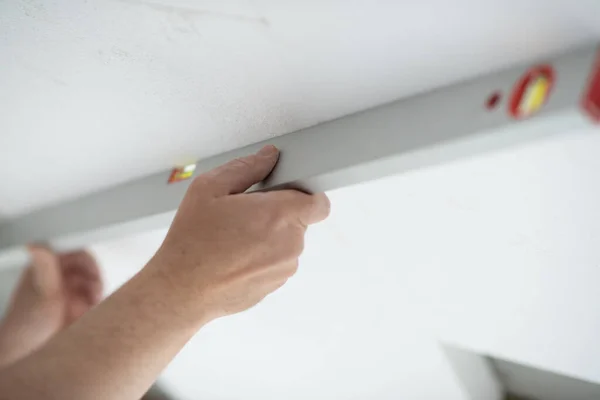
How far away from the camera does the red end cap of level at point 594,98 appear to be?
0.47 meters

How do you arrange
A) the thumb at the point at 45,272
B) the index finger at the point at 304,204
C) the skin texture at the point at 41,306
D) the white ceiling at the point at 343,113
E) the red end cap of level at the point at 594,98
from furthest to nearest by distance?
the skin texture at the point at 41,306, the thumb at the point at 45,272, the index finger at the point at 304,204, the white ceiling at the point at 343,113, the red end cap of level at the point at 594,98

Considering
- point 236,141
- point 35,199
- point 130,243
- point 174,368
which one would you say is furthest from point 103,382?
point 174,368

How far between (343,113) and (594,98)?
1.01 ft

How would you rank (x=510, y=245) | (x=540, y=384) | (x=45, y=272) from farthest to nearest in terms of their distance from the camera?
(x=540, y=384) < (x=45, y=272) < (x=510, y=245)

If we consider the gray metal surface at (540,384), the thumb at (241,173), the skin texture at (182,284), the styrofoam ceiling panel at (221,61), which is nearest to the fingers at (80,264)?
the styrofoam ceiling panel at (221,61)

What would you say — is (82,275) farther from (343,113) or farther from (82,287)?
(343,113)

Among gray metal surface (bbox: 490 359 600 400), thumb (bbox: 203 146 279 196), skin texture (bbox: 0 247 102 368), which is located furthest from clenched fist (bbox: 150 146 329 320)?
gray metal surface (bbox: 490 359 600 400)

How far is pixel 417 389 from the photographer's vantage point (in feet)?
4.24

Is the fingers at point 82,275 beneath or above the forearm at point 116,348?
above

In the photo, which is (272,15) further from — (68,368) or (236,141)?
(68,368)

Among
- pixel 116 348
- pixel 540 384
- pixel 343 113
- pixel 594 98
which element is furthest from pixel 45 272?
pixel 540 384

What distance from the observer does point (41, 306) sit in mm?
1244

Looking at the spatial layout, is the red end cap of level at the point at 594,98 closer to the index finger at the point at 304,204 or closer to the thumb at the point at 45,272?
the index finger at the point at 304,204

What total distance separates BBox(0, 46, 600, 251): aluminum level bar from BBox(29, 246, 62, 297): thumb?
40 centimetres
